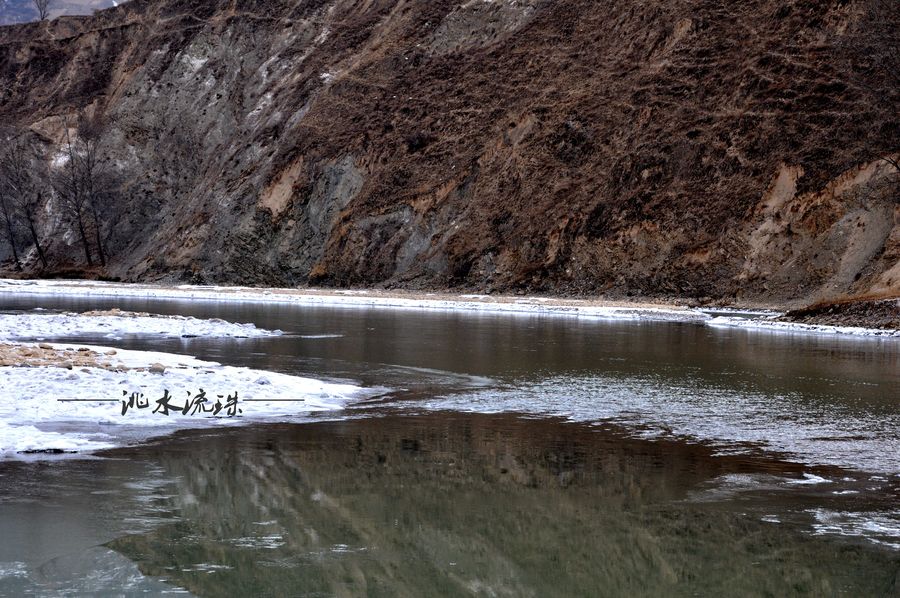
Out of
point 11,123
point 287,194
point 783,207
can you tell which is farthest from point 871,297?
point 11,123

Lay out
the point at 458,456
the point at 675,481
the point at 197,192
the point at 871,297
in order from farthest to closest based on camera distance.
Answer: the point at 197,192, the point at 871,297, the point at 458,456, the point at 675,481

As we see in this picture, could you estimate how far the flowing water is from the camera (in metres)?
6.73

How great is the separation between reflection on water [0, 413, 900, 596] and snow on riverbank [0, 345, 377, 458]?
3.18ft

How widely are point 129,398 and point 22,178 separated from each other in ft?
268

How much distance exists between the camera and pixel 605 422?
1362 cm

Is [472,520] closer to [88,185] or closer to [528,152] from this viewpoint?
[528,152]

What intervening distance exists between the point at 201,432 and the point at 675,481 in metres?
5.70

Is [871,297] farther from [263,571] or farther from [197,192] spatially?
[197,192]

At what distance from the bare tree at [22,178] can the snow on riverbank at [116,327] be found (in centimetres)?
6005

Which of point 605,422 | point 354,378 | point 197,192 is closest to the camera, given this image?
point 605,422

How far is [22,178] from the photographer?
286 feet

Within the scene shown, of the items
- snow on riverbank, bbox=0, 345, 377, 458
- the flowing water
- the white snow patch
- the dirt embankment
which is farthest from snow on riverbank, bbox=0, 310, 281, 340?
the dirt embankment

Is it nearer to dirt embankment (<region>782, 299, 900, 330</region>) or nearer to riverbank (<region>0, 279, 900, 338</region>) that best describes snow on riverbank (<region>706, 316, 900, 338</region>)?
riverbank (<region>0, 279, 900, 338</region>)

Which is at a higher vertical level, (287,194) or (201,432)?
(287,194)
